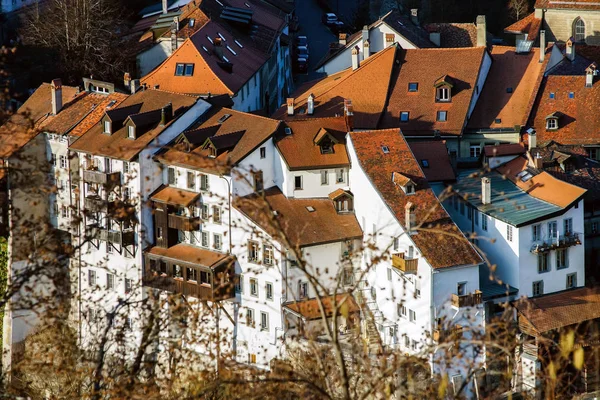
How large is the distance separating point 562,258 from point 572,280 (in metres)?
1.31

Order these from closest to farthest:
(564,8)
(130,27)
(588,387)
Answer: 1. (588,387)
2. (130,27)
3. (564,8)

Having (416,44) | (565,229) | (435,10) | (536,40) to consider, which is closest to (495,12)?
(435,10)

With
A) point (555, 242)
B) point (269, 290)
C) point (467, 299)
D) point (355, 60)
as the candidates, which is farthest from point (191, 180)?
point (555, 242)

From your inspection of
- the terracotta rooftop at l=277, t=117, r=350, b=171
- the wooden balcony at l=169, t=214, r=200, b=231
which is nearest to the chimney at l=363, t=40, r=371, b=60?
the terracotta rooftop at l=277, t=117, r=350, b=171

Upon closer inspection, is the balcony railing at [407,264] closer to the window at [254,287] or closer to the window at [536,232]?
the window at [536,232]

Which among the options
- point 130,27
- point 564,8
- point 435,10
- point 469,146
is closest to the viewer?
point 469,146

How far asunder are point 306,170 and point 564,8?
34.9 meters

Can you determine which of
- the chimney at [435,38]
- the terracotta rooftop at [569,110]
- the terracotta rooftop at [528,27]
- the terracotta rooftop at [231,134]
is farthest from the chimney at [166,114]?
the terracotta rooftop at [528,27]

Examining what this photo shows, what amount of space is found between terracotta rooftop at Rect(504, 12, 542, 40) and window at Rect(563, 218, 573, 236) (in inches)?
1107

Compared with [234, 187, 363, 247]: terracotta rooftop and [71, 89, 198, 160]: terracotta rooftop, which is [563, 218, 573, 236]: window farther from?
[71, 89, 198, 160]: terracotta rooftop

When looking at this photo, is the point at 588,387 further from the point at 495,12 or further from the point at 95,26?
the point at 495,12

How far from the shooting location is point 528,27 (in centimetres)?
8562

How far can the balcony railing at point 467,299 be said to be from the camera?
54156 mm

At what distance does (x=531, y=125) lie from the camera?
66750mm
